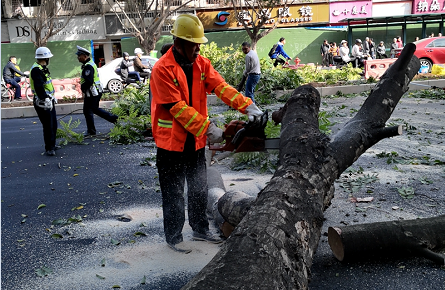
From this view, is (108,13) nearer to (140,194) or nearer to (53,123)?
(53,123)

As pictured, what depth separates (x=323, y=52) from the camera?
88.6 feet

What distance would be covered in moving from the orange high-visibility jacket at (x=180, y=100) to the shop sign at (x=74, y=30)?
29844 mm

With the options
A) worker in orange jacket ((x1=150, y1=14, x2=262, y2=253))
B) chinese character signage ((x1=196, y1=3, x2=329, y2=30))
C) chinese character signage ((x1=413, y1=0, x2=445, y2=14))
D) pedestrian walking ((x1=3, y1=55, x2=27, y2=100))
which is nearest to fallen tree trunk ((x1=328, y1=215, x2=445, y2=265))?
worker in orange jacket ((x1=150, y1=14, x2=262, y2=253))

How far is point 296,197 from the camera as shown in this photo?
282 cm

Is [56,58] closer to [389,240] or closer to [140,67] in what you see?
[140,67]

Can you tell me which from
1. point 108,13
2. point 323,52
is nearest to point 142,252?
point 323,52

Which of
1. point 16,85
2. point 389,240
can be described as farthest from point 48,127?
point 16,85

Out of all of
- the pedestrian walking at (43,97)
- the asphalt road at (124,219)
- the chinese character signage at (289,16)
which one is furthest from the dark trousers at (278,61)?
the chinese character signage at (289,16)

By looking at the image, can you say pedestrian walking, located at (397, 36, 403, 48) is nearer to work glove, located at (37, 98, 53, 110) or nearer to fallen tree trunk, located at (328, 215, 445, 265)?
work glove, located at (37, 98, 53, 110)

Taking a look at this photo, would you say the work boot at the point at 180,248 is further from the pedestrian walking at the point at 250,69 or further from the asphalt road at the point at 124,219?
the pedestrian walking at the point at 250,69

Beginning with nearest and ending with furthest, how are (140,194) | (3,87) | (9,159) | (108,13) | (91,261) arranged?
(91,261)
(140,194)
(9,159)
(3,87)
(108,13)

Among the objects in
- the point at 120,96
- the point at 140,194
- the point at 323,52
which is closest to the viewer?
the point at 140,194

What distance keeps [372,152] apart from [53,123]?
553 centimetres

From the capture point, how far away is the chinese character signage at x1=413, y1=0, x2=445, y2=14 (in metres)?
31.0
